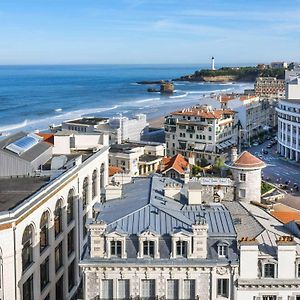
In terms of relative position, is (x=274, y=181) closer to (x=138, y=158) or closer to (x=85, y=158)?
(x=138, y=158)

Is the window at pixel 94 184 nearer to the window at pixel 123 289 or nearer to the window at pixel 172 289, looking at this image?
the window at pixel 123 289

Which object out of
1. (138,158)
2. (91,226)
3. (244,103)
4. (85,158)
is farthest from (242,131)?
(91,226)

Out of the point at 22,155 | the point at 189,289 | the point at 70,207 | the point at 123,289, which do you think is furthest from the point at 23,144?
the point at 189,289

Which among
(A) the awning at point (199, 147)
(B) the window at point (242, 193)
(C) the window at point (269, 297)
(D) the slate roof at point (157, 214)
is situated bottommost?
(A) the awning at point (199, 147)

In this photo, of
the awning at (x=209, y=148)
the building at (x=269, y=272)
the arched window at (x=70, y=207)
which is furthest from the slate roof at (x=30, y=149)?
the awning at (x=209, y=148)

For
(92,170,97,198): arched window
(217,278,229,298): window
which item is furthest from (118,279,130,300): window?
(92,170,97,198): arched window

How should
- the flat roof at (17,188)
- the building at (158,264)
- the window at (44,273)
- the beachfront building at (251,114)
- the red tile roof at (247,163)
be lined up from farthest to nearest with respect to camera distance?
1. the beachfront building at (251,114)
2. the red tile roof at (247,163)
3. the window at (44,273)
4. the flat roof at (17,188)
5. the building at (158,264)
